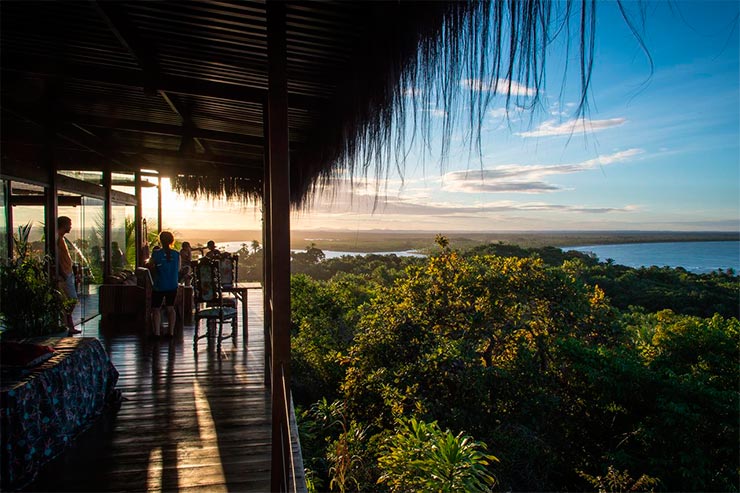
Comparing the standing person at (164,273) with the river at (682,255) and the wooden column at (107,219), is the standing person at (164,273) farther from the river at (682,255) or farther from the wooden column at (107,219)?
the river at (682,255)

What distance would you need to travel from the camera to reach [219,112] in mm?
4715

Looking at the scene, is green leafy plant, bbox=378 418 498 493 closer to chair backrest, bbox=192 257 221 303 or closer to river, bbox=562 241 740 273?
chair backrest, bbox=192 257 221 303

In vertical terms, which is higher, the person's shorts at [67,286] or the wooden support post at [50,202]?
the wooden support post at [50,202]

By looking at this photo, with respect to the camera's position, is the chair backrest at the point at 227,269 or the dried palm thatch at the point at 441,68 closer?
the dried palm thatch at the point at 441,68

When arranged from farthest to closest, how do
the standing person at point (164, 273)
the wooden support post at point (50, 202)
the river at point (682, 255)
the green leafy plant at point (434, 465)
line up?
the river at point (682, 255)
the standing person at point (164, 273)
the wooden support post at point (50, 202)
the green leafy plant at point (434, 465)

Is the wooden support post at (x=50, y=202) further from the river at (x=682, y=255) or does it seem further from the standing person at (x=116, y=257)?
the river at (x=682, y=255)

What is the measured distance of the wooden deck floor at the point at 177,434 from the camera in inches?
102

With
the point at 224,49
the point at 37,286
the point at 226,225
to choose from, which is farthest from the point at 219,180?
the point at 224,49

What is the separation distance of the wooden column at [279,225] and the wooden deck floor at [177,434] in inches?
19.5

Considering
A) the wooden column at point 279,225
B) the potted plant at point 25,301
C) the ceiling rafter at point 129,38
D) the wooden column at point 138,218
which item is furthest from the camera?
the wooden column at point 138,218

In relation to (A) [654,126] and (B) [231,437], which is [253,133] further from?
(A) [654,126]

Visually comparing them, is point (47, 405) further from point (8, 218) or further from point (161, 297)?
point (161, 297)

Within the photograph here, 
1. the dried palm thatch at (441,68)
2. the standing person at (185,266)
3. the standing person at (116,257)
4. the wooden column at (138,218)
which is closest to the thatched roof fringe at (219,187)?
the wooden column at (138,218)

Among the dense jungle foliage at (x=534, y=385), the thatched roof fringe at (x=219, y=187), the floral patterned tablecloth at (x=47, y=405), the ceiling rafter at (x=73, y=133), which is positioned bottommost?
the dense jungle foliage at (x=534, y=385)
